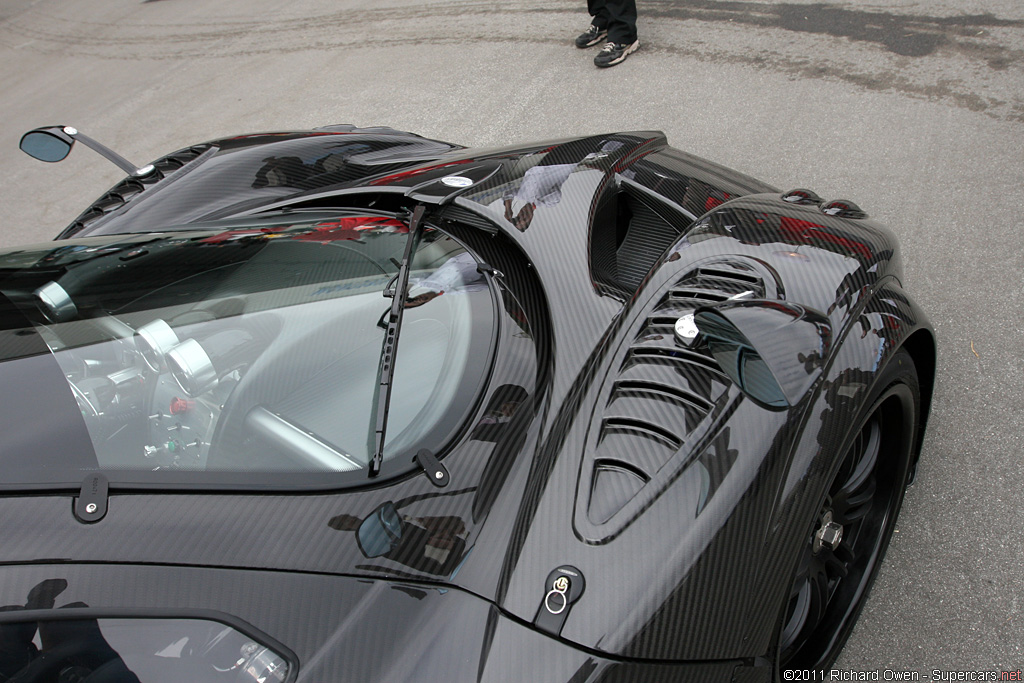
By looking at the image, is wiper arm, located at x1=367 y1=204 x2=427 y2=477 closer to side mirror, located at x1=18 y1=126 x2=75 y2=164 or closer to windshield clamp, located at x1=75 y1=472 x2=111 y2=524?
windshield clamp, located at x1=75 y1=472 x2=111 y2=524

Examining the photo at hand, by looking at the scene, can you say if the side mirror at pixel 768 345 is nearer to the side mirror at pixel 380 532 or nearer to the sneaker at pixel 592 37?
the side mirror at pixel 380 532

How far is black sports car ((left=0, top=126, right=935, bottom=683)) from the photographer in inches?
46.9

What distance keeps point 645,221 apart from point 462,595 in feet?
4.10

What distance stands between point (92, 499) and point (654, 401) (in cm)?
104

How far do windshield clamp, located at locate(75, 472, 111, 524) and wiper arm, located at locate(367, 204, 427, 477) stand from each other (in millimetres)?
464

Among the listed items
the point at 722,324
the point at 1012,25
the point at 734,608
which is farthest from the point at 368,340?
the point at 1012,25

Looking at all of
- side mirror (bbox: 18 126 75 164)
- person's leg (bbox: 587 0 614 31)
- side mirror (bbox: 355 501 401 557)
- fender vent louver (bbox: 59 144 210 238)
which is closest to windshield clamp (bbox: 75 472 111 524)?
side mirror (bbox: 355 501 401 557)

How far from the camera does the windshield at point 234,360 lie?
1365 mm

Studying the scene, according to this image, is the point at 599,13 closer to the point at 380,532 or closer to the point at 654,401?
the point at 654,401

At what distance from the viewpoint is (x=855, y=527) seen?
1949 mm

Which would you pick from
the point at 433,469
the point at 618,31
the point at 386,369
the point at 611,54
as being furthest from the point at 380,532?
the point at 618,31

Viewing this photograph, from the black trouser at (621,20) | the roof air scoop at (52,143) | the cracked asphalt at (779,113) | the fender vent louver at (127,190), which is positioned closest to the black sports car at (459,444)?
the cracked asphalt at (779,113)

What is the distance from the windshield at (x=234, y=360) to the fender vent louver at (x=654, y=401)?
0.30 metres

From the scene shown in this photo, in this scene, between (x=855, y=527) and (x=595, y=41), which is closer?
(x=855, y=527)
